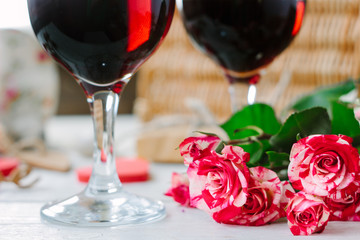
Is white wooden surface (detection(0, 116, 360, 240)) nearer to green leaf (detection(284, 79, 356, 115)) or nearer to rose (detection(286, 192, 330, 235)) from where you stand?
rose (detection(286, 192, 330, 235))

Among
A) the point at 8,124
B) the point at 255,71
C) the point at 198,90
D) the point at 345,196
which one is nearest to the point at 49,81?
Answer: the point at 8,124

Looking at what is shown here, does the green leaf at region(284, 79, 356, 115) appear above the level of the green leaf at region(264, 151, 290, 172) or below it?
above

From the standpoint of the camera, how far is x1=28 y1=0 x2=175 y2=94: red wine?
369 mm

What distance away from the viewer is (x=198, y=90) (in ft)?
2.96

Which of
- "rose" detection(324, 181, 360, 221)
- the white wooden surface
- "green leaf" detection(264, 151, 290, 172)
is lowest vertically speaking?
the white wooden surface

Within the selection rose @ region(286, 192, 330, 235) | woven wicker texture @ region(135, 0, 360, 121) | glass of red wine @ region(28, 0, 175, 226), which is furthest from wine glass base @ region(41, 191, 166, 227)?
woven wicker texture @ region(135, 0, 360, 121)

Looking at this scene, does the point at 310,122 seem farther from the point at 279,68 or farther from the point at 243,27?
the point at 279,68

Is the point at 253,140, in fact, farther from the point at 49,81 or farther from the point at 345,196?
the point at 49,81

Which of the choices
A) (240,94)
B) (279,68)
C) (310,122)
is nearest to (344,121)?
(310,122)

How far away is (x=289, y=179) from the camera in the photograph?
367 mm

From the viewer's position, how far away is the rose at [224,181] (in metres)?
0.35

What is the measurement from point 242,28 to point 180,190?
172mm

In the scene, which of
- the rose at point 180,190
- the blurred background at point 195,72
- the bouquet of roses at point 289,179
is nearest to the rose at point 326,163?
the bouquet of roses at point 289,179

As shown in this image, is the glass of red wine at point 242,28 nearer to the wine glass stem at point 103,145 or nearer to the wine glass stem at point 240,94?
the wine glass stem at point 240,94
